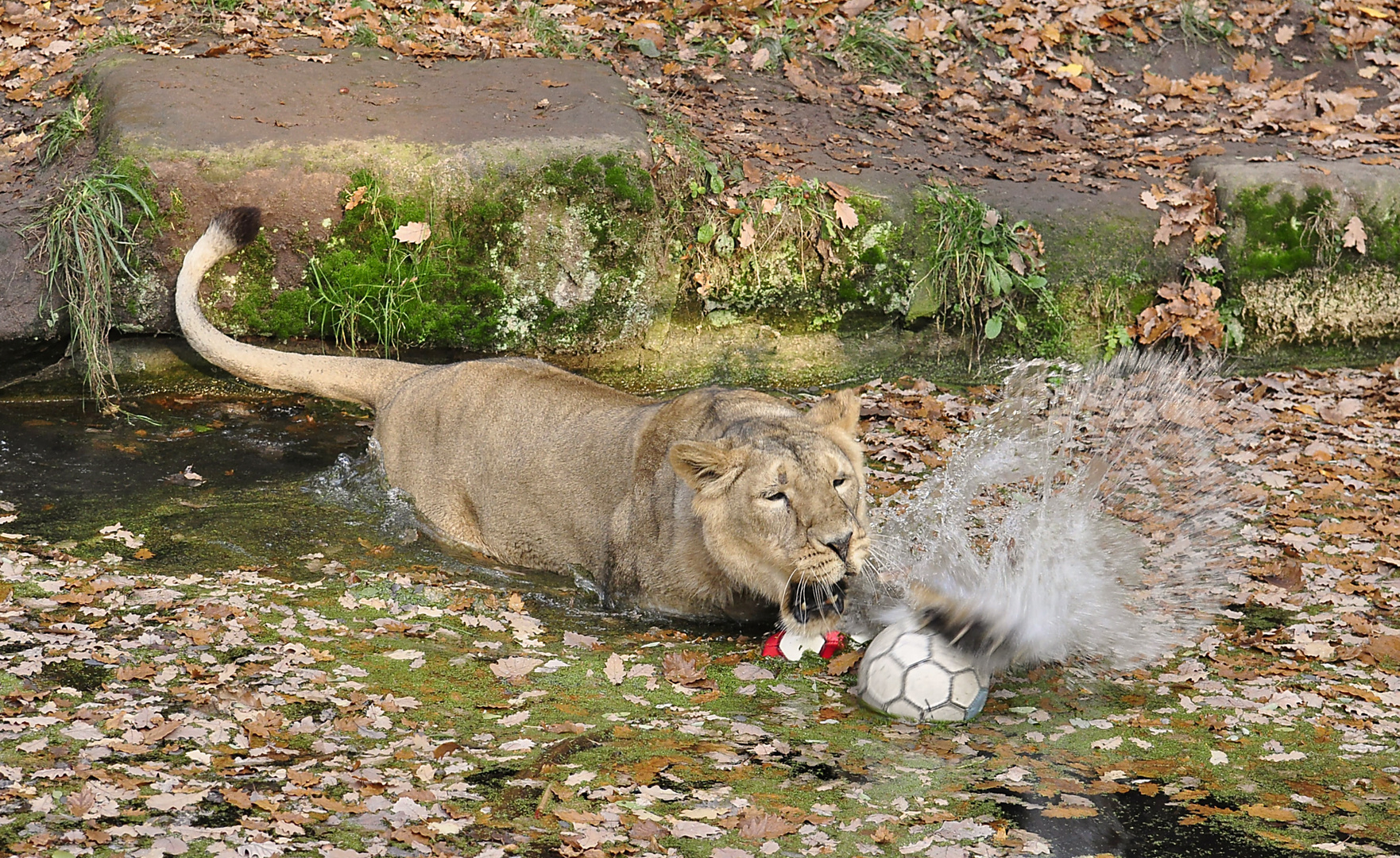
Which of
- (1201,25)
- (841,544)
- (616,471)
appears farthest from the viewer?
(1201,25)

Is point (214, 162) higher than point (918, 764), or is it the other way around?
point (214, 162)

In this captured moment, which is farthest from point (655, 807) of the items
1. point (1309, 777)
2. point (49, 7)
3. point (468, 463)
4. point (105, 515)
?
point (49, 7)

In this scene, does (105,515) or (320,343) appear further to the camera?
(320,343)

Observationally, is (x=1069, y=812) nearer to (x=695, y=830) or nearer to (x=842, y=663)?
(x=695, y=830)

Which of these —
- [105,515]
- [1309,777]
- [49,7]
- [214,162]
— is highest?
[49,7]

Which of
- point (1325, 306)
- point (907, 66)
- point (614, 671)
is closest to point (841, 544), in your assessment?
point (614, 671)

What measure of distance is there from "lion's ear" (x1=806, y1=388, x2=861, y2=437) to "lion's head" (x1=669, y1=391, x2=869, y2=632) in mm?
181

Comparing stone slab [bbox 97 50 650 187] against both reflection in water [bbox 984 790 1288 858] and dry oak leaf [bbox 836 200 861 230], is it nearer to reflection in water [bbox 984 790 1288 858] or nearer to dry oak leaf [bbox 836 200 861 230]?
dry oak leaf [bbox 836 200 861 230]

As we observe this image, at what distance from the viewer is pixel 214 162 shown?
9.70 m

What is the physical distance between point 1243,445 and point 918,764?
5438 millimetres

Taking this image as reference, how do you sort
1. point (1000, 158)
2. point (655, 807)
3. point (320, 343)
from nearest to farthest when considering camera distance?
point (655, 807), point (320, 343), point (1000, 158)

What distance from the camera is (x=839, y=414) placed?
21.6ft

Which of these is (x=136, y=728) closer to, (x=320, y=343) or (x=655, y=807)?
(x=655, y=807)

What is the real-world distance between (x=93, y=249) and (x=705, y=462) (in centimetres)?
586
